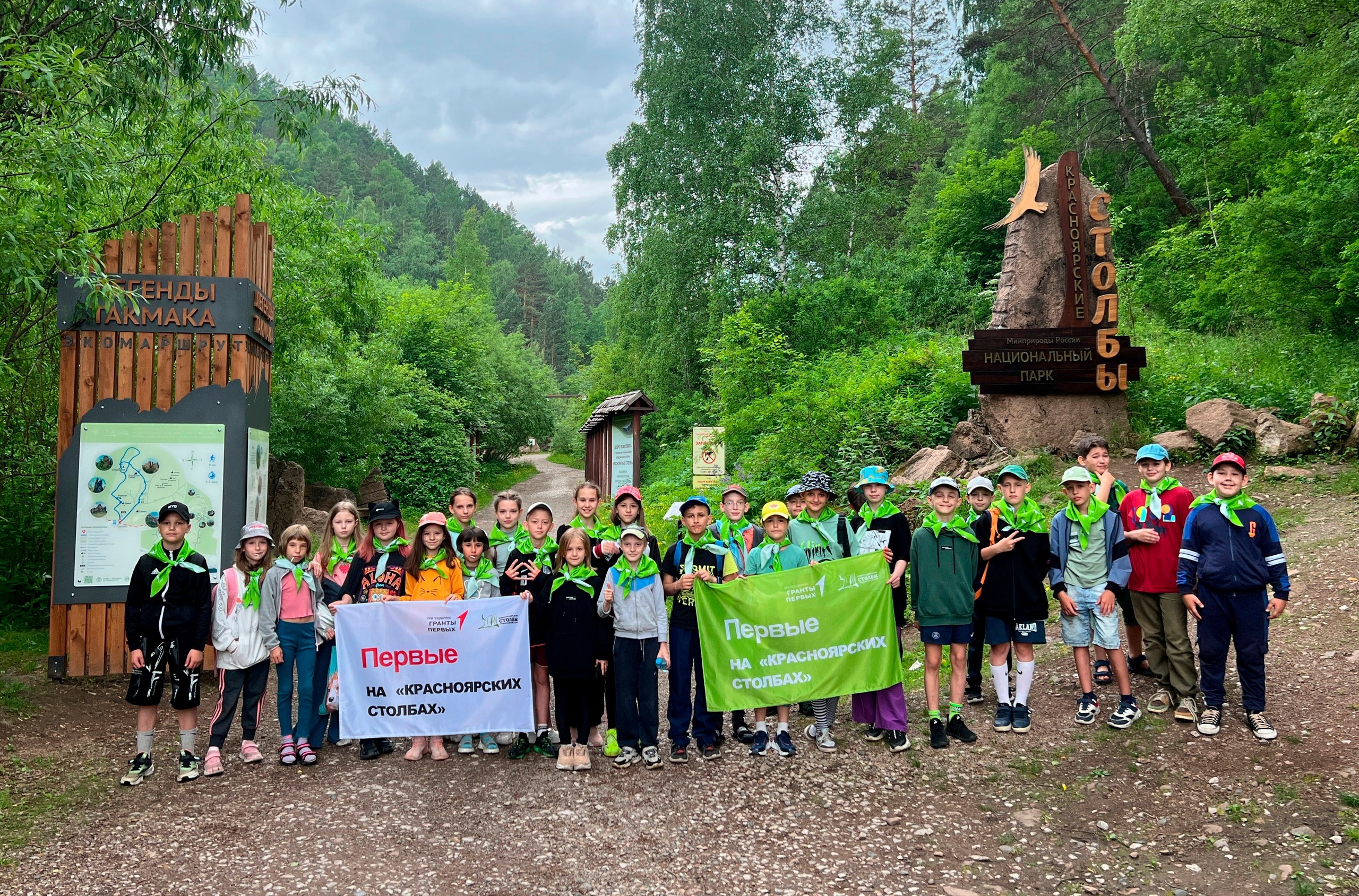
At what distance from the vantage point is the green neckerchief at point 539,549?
6223 millimetres

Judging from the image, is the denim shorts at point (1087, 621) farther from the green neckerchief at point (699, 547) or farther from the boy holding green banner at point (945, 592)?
the green neckerchief at point (699, 547)

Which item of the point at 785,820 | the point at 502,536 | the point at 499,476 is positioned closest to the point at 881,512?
the point at 785,820

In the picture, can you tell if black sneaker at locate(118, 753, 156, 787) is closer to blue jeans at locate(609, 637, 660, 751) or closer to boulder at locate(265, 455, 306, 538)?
blue jeans at locate(609, 637, 660, 751)

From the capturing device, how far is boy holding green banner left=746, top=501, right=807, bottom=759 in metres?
6.25

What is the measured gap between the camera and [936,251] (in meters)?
27.9

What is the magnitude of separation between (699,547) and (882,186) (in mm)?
24765

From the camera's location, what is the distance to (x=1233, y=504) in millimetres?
5746

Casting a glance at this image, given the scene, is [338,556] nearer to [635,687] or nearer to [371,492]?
[635,687]

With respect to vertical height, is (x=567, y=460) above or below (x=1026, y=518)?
above

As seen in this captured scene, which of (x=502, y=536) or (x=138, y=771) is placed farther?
(x=502, y=536)

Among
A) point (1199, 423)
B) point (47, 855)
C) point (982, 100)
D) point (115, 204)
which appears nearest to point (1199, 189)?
point (982, 100)

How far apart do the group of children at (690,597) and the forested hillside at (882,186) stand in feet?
32.9

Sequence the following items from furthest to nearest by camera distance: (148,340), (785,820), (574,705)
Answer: (148,340) → (574,705) → (785,820)

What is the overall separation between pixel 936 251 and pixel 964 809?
2520 centimetres
